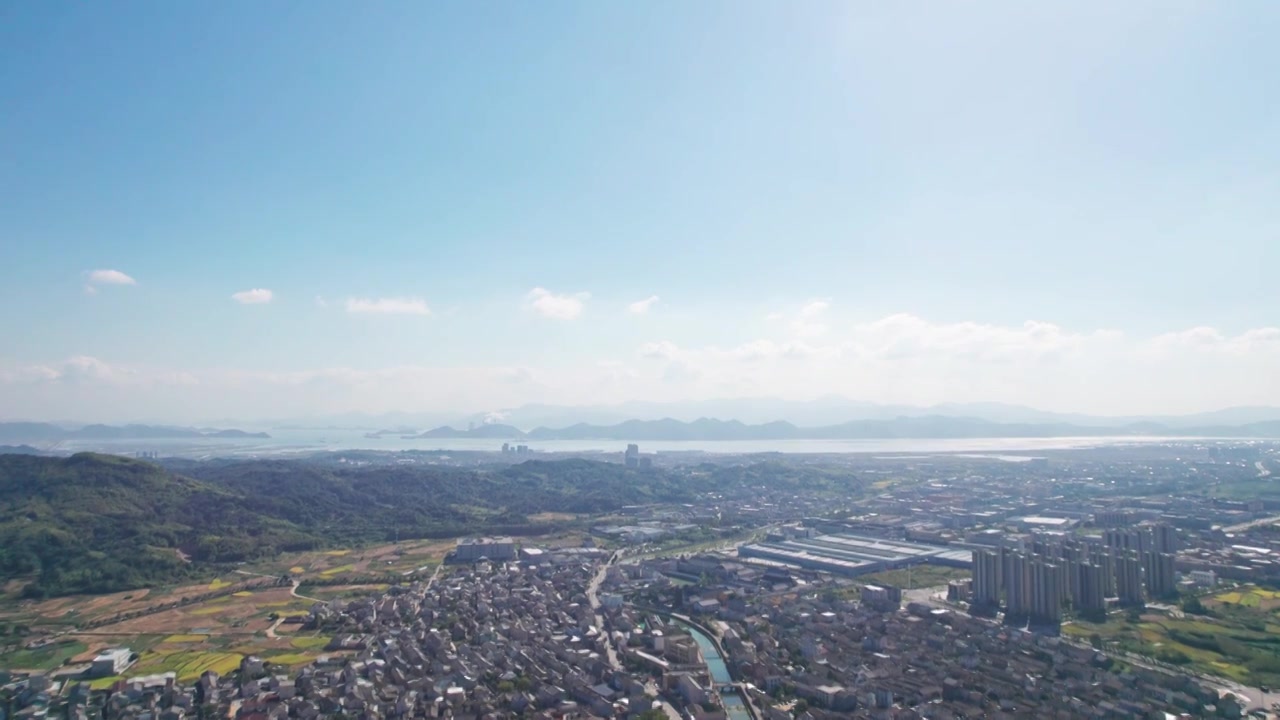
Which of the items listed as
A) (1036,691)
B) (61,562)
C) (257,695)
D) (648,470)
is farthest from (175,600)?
(648,470)

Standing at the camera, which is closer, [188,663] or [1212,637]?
[188,663]

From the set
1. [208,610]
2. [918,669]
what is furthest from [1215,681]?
[208,610]

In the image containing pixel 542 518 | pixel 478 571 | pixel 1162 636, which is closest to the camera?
pixel 1162 636

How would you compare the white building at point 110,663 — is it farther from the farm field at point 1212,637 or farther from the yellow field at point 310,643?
the farm field at point 1212,637

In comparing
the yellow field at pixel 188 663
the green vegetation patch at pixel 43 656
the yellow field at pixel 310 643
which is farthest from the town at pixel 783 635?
the green vegetation patch at pixel 43 656

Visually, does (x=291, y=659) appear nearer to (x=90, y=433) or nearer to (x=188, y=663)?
(x=188, y=663)

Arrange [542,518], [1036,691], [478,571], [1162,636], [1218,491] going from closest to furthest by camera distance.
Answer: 1. [1036,691]
2. [1162,636]
3. [478,571]
4. [542,518]
5. [1218,491]

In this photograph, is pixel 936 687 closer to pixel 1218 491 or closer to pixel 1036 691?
pixel 1036 691
